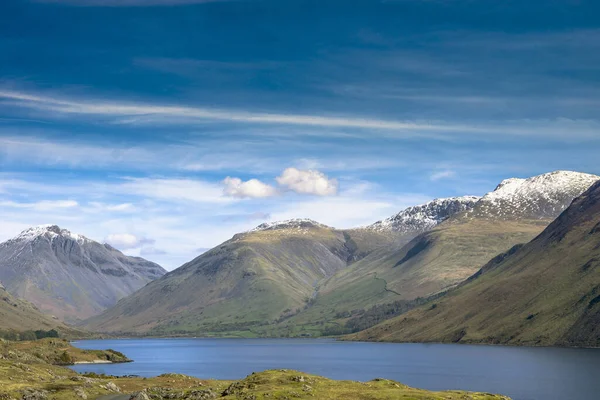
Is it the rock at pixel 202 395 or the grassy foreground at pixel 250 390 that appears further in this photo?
the rock at pixel 202 395

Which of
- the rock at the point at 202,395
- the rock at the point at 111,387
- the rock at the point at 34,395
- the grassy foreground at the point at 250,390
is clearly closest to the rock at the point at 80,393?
the grassy foreground at the point at 250,390

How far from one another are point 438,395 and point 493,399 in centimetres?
1085

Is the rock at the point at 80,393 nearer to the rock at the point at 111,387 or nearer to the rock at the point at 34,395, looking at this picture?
the rock at the point at 34,395

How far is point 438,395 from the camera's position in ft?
436

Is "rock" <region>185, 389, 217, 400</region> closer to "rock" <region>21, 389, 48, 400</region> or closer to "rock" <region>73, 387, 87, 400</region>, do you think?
"rock" <region>73, 387, 87, 400</region>

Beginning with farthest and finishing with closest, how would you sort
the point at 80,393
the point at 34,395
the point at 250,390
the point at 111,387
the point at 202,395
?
the point at 111,387 → the point at 80,393 → the point at 34,395 → the point at 202,395 → the point at 250,390

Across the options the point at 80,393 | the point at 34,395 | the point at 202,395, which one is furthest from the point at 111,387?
the point at 202,395

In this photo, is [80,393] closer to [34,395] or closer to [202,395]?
[34,395]

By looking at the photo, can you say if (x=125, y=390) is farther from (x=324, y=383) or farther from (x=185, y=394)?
(x=324, y=383)

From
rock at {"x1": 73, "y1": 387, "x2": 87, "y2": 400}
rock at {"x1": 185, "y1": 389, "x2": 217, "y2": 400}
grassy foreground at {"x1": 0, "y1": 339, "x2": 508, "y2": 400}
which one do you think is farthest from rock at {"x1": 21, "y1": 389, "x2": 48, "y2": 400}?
rock at {"x1": 185, "y1": 389, "x2": 217, "y2": 400}

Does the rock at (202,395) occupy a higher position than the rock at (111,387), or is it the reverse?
the rock at (202,395)

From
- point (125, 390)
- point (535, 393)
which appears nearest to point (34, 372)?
point (125, 390)

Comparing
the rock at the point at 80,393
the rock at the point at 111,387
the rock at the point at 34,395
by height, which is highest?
the rock at the point at 34,395

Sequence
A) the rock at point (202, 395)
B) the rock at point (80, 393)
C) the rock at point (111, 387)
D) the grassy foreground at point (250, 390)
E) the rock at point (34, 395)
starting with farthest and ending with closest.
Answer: the rock at point (111, 387) → the rock at point (80, 393) → the rock at point (34, 395) → the rock at point (202, 395) → the grassy foreground at point (250, 390)
